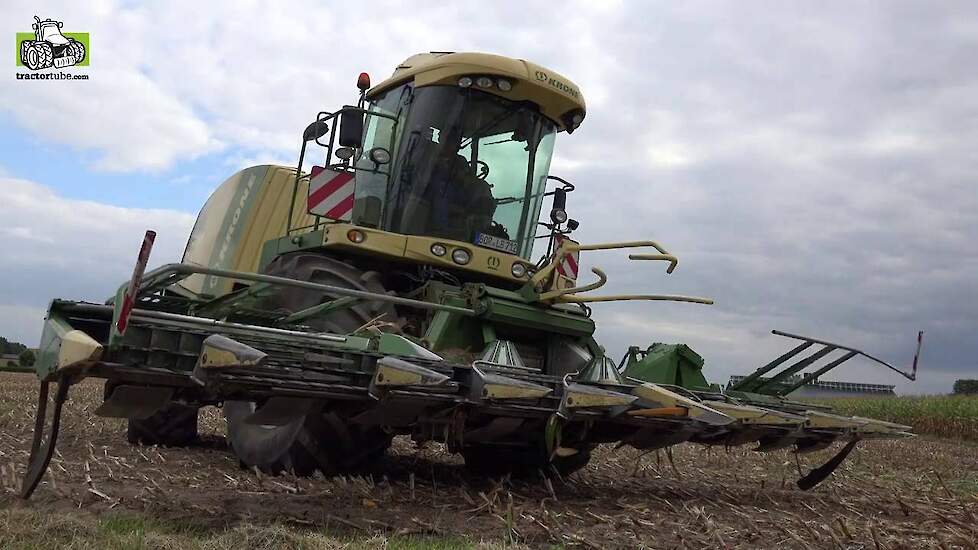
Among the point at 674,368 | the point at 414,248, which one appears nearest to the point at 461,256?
the point at 414,248

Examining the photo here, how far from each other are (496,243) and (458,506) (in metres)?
2.20

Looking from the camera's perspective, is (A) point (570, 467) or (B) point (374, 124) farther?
(B) point (374, 124)

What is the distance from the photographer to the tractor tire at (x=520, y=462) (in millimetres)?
4895

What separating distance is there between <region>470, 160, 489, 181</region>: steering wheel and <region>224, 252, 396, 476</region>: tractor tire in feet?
3.53

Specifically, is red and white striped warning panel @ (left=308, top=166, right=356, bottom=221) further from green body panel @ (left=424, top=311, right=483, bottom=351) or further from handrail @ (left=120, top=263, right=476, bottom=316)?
handrail @ (left=120, top=263, right=476, bottom=316)

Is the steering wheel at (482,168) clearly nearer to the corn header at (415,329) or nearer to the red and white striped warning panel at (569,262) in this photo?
the corn header at (415,329)

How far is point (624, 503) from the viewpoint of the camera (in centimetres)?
382

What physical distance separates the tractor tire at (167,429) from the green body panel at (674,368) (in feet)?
10.9

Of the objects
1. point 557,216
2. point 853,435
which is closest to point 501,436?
point 853,435

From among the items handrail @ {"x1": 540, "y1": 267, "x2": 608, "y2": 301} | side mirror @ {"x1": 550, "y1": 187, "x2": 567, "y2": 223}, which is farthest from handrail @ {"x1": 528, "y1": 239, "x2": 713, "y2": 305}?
side mirror @ {"x1": 550, "y1": 187, "x2": 567, "y2": 223}


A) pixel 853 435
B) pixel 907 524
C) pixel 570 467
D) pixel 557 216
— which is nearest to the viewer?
pixel 907 524

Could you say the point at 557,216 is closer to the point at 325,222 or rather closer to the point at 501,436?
the point at 325,222

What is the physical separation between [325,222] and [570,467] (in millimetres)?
2176

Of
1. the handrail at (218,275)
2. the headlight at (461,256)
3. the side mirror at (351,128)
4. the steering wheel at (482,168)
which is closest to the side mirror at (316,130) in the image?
the side mirror at (351,128)
